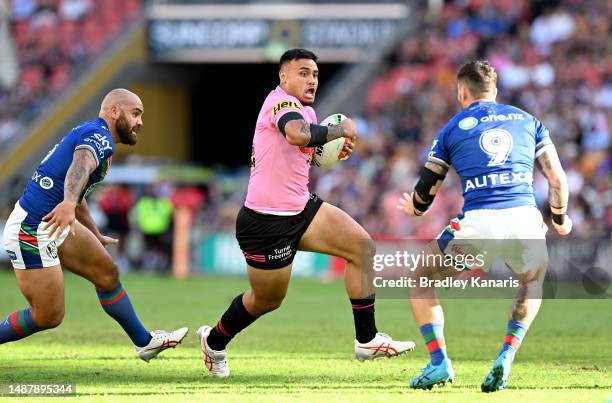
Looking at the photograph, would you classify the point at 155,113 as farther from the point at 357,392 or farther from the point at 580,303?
the point at 357,392

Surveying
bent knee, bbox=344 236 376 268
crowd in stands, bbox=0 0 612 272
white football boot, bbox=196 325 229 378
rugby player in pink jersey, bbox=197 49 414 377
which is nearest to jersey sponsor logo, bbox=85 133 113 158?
rugby player in pink jersey, bbox=197 49 414 377

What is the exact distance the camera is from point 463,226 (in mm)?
8523

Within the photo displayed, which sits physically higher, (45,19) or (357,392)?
(357,392)

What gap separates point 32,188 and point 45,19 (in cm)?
2855

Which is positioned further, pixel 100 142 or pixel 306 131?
pixel 100 142

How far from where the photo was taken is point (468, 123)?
28.0 ft

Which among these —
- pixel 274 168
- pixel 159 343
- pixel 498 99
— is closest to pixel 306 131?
pixel 274 168

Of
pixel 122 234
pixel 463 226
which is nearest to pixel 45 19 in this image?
pixel 122 234

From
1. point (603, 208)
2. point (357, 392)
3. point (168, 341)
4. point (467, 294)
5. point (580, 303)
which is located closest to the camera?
point (357, 392)

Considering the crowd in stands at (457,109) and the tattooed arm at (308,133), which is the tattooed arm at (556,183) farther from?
the crowd in stands at (457,109)

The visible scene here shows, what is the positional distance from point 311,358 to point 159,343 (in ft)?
4.98

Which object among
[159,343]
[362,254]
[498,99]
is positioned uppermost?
[362,254]

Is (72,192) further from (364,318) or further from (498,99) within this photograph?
(498,99)

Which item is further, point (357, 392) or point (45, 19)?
point (45, 19)
